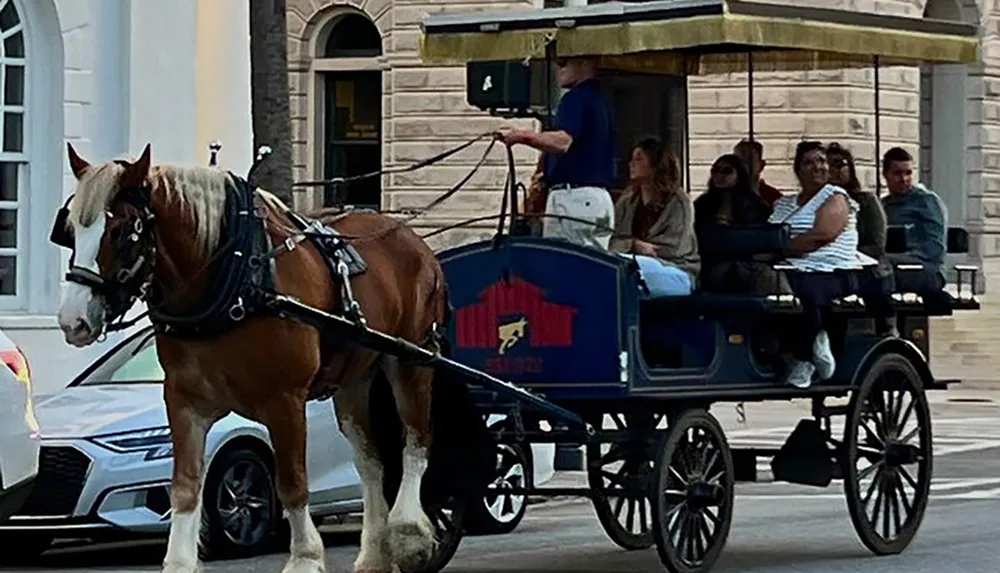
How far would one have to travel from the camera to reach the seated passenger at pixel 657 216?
13195 millimetres

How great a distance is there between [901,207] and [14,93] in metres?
9.10

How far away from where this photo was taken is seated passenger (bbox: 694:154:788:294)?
43.5 feet

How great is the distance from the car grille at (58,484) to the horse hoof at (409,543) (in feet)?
9.36

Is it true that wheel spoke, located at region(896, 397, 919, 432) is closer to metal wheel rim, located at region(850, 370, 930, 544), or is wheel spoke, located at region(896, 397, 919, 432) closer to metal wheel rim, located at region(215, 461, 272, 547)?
metal wheel rim, located at region(850, 370, 930, 544)

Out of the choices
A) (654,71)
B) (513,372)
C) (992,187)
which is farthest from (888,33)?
(992,187)

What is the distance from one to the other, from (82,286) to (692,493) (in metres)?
3.76

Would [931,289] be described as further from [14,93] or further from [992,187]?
[992,187]

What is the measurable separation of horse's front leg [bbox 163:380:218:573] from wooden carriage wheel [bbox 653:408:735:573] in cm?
265

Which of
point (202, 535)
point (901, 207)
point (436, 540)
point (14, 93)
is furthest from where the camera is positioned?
point (14, 93)

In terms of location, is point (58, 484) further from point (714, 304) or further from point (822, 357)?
point (822, 357)

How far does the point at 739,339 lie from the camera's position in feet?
43.2

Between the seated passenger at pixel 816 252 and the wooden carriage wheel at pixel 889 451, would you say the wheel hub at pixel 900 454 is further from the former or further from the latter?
the seated passenger at pixel 816 252

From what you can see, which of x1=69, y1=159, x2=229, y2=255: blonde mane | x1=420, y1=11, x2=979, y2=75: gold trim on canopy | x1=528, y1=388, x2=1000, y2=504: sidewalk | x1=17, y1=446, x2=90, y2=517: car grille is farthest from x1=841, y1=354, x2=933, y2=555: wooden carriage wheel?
x1=528, y1=388, x2=1000, y2=504: sidewalk

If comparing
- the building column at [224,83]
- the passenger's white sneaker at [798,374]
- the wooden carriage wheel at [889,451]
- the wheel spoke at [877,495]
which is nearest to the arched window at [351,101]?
the building column at [224,83]
